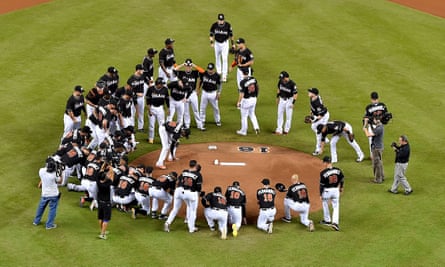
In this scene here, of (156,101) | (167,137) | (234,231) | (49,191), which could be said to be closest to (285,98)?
(156,101)

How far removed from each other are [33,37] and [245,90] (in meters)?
12.1

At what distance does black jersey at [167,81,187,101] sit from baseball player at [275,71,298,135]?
10.2ft

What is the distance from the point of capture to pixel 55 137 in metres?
28.2

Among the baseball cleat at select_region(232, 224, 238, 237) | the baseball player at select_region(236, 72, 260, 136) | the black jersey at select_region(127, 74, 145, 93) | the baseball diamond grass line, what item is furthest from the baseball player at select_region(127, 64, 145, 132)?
the baseball cleat at select_region(232, 224, 238, 237)

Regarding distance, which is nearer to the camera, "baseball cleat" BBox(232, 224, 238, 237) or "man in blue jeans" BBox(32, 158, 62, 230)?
"man in blue jeans" BBox(32, 158, 62, 230)

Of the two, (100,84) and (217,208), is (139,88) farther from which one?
(217,208)

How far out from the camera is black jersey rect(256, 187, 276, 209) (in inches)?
862

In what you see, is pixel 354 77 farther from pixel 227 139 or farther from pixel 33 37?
pixel 33 37

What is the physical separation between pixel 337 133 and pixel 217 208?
611 centimetres

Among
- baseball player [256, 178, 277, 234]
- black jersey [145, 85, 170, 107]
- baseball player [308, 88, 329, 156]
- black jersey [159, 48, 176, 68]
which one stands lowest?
baseball player [256, 178, 277, 234]

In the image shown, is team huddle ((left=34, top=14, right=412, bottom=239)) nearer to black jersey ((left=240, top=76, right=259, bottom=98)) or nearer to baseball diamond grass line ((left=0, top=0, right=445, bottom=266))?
A: black jersey ((left=240, top=76, right=259, bottom=98))

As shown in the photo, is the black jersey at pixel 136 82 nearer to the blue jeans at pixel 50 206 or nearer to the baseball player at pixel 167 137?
the baseball player at pixel 167 137

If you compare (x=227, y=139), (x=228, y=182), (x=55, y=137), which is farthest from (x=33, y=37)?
(x=228, y=182)

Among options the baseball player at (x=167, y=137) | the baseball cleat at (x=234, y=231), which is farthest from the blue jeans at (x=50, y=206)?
the baseball player at (x=167, y=137)
